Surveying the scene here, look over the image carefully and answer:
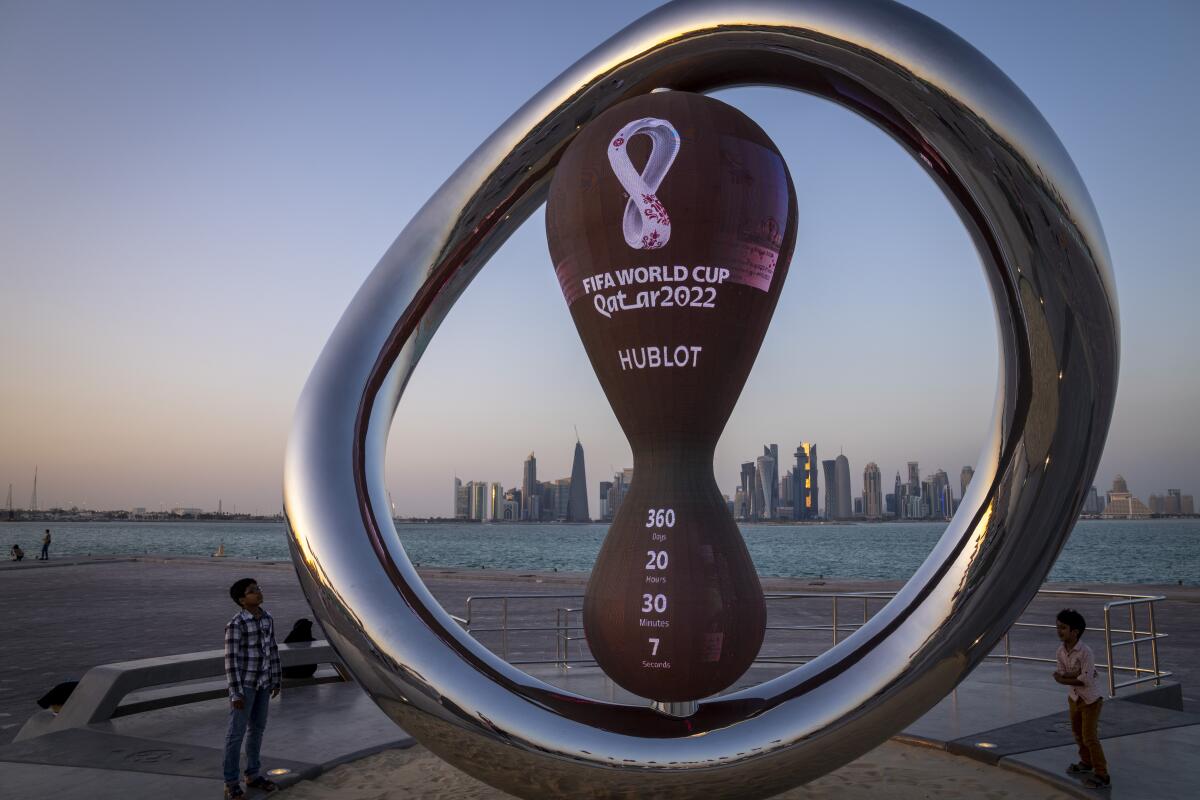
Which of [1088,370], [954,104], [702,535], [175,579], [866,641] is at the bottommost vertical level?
[175,579]

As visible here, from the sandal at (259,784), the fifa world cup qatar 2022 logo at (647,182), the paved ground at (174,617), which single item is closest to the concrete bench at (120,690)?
the paved ground at (174,617)

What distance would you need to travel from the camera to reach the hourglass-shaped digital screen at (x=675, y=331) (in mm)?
5297

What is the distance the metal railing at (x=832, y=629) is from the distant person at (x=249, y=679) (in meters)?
1.96

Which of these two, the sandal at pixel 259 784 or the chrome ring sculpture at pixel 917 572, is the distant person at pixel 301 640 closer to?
the sandal at pixel 259 784

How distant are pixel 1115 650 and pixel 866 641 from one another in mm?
18712

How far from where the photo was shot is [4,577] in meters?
42.5

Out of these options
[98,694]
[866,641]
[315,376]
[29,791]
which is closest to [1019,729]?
[866,641]

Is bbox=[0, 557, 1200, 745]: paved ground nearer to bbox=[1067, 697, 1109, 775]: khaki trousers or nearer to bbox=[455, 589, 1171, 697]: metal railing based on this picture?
bbox=[455, 589, 1171, 697]: metal railing

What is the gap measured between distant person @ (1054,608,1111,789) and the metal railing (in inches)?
103

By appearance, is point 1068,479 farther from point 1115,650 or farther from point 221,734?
point 1115,650

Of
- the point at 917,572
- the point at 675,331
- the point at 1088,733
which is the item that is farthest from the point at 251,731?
the point at 1088,733

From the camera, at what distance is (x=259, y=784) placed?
756 cm

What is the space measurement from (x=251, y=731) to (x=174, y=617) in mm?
20583

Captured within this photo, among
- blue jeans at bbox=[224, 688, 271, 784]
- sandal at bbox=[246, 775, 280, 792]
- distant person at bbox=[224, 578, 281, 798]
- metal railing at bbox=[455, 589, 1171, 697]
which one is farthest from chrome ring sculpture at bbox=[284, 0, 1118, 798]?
metal railing at bbox=[455, 589, 1171, 697]
